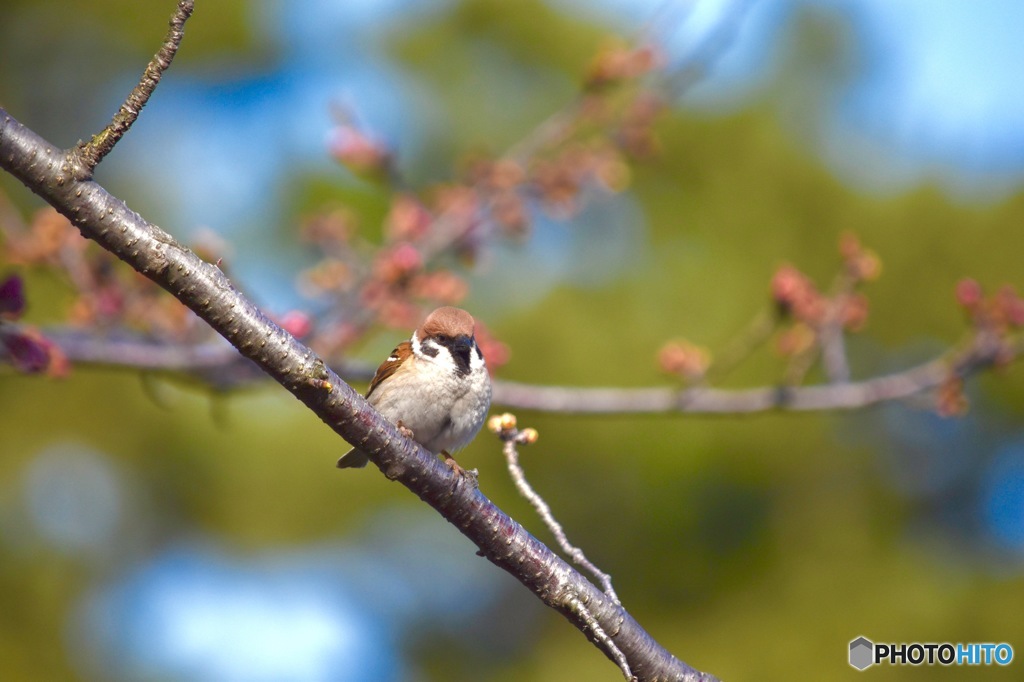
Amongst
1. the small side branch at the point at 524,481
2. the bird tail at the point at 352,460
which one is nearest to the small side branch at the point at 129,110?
the small side branch at the point at 524,481

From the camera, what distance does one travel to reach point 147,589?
9.34m

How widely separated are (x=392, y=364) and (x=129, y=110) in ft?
5.60

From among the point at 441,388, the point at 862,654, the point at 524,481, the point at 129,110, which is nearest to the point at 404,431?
the point at 524,481

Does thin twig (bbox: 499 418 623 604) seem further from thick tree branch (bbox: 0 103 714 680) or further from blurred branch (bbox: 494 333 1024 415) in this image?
blurred branch (bbox: 494 333 1024 415)

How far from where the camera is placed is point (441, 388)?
3.02 metres

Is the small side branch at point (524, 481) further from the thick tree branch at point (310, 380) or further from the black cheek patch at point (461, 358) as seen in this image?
the black cheek patch at point (461, 358)

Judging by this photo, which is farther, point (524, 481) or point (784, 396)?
point (784, 396)

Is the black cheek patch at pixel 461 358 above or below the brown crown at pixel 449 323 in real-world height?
below

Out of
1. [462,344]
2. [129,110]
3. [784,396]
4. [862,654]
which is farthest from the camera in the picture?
[862,654]

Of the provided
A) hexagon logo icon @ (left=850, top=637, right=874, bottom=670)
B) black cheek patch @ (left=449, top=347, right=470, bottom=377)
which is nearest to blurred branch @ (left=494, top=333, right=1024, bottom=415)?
black cheek patch @ (left=449, top=347, right=470, bottom=377)

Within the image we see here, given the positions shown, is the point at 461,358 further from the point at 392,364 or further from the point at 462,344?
the point at 392,364

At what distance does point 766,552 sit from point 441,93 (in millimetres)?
6037

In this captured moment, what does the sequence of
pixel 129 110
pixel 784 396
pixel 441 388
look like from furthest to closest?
pixel 784 396
pixel 441 388
pixel 129 110

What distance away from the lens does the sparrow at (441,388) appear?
301cm
